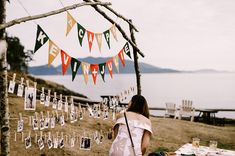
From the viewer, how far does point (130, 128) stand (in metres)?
4.39

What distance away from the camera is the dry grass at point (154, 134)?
872 cm

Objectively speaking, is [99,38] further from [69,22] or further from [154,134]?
[154,134]

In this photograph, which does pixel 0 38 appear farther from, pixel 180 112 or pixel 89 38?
pixel 180 112

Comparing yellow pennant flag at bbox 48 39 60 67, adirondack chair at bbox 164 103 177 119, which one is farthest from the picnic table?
adirondack chair at bbox 164 103 177 119

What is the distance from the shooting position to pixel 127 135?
4379 mm

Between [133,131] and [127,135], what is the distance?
109 millimetres

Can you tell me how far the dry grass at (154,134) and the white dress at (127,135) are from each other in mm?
4094

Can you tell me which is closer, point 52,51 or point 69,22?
point 52,51

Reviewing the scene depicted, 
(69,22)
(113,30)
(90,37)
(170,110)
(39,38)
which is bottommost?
(170,110)

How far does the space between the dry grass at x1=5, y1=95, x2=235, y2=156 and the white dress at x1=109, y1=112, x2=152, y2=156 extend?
4.09 metres

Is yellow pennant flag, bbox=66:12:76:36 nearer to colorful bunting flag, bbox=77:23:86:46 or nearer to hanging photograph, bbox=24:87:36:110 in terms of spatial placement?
colorful bunting flag, bbox=77:23:86:46

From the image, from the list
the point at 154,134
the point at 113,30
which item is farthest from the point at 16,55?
the point at 113,30

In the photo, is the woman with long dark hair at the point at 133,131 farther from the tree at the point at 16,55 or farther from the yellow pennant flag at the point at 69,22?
the tree at the point at 16,55

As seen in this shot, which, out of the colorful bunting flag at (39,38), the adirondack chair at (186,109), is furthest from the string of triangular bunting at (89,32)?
the adirondack chair at (186,109)
